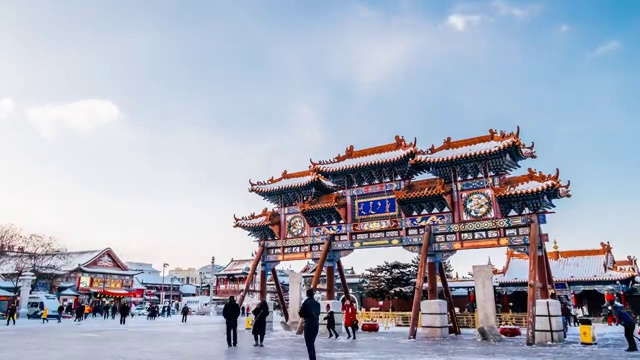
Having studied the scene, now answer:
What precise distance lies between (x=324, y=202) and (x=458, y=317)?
10659 millimetres

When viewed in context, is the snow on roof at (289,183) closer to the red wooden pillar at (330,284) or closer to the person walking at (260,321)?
the red wooden pillar at (330,284)

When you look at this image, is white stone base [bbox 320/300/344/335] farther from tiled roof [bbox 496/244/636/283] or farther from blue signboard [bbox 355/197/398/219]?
tiled roof [bbox 496/244/636/283]

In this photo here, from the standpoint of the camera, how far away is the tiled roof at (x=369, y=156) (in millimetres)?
20438

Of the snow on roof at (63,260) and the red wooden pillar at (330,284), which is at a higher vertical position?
the snow on roof at (63,260)

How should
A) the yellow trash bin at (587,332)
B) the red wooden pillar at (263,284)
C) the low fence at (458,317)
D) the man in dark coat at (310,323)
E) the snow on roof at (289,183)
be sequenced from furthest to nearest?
the low fence at (458,317) → the red wooden pillar at (263,284) → the snow on roof at (289,183) → the yellow trash bin at (587,332) → the man in dark coat at (310,323)

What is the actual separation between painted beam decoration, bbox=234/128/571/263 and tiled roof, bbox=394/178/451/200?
0.04 m

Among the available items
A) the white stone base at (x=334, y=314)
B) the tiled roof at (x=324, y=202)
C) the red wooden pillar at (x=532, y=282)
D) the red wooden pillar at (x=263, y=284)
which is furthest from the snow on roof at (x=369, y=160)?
the red wooden pillar at (x=263, y=284)

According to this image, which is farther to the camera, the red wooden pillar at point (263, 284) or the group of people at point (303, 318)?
the red wooden pillar at point (263, 284)

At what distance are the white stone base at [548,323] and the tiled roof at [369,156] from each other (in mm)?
8062

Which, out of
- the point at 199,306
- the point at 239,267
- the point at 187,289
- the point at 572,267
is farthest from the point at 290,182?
the point at 187,289

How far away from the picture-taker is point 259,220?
974 inches

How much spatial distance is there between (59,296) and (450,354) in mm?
51091

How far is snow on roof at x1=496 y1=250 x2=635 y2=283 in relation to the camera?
3350 cm

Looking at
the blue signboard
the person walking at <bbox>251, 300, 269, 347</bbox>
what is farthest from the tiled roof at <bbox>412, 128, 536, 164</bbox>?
the person walking at <bbox>251, 300, 269, 347</bbox>
